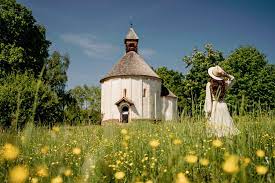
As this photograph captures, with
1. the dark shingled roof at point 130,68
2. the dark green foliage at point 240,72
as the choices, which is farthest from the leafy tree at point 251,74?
the dark shingled roof at point 130,68

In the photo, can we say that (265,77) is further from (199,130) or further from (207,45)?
(199,130)

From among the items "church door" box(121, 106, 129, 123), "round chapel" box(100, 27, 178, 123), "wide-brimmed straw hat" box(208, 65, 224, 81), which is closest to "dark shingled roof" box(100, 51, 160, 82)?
"round chapel" box(100, 27, 178, 123)

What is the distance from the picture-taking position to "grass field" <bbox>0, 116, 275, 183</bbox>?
264 centimetres

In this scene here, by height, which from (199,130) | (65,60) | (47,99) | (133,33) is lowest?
(199,130)

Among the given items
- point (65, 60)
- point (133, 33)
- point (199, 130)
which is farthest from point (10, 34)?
point (199, 130)

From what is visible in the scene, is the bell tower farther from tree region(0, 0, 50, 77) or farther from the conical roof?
tree region(0, 0, 50, 77)

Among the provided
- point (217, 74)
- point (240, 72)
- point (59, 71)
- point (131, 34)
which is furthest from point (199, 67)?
point (217, 74)

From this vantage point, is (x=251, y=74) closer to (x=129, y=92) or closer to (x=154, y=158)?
(x=129, y=92)

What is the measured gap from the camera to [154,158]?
11.7 ft

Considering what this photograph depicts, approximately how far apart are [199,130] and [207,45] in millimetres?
39819

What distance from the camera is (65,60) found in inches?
1692

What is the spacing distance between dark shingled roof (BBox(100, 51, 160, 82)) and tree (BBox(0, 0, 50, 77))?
9977 millimetres

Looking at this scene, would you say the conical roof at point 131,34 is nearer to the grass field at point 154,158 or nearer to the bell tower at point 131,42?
the bell tower at point 131,42

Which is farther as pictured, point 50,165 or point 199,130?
point 199,130
